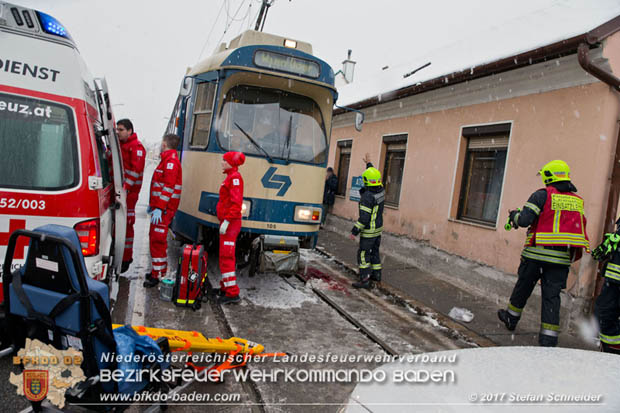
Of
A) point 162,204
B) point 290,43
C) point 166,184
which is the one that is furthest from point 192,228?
point 290,43

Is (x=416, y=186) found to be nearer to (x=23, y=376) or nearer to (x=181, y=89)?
(x=181, y=89)

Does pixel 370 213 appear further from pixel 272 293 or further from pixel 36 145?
pixel 36 145

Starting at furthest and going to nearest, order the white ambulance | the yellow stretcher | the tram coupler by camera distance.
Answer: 1. the tram coupler
2. the yellow stretcher
3. the white ambulance

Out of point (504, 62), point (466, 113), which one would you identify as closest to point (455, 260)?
point (466, 113)

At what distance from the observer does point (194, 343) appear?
3.28m

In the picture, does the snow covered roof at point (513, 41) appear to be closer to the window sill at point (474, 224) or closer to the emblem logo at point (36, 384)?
the window sill at point (474, 224)

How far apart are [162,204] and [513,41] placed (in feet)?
23.8

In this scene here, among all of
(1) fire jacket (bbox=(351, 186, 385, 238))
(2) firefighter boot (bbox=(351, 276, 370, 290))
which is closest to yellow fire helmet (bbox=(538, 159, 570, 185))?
(1) fire jacket (bbox=(351, 186, 385, 238))

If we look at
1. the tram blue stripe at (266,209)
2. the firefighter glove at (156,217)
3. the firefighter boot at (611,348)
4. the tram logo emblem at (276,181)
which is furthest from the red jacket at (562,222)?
the firefighter glove at (156,217)

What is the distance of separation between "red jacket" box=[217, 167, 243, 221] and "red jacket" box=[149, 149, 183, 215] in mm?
807

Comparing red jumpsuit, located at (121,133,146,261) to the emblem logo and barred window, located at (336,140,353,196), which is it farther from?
barred window, located at (336,140,353,196)

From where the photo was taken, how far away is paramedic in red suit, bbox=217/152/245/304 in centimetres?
517

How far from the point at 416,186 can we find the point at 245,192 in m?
4.82

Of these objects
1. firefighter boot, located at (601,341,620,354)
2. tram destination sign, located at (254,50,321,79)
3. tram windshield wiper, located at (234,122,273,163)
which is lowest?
firefighter boot, located at (601,341,620,354)
